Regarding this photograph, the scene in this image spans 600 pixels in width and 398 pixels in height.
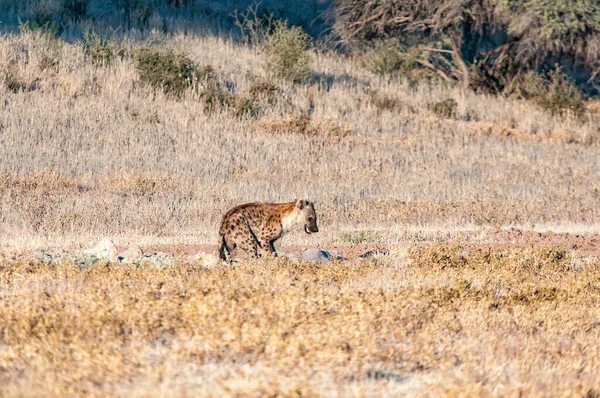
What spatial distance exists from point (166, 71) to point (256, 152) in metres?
4.61

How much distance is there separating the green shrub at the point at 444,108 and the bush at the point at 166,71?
6753 millimetres

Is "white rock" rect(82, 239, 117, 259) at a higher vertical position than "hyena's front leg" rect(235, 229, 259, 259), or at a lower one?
lower

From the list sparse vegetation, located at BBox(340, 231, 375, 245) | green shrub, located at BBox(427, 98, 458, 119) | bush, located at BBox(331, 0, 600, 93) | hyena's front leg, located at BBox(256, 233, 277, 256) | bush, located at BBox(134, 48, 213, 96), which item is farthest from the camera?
bush, located at BBox(331, 0, 600, 93)

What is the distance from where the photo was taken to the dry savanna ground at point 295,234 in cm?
618

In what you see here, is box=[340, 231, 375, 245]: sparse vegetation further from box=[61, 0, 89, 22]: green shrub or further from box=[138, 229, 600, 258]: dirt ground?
box=[61, 0, 89, 22]: green shrub

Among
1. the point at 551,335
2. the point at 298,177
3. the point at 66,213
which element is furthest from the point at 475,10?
the point at 551,335

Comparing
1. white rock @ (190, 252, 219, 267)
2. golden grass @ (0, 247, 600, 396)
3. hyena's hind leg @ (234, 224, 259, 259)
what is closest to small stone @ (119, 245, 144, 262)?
white rock @ (190, 252, 219, 267)

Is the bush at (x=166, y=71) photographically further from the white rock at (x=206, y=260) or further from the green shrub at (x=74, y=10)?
the white rock at (x=206, y=260)

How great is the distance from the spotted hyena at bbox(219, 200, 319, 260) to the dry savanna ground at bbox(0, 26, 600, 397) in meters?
0.91

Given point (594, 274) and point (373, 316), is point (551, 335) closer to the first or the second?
point (373, 316)

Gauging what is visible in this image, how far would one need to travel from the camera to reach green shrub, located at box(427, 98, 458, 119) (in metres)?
28.3

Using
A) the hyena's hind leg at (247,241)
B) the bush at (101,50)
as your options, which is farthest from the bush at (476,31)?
the hyena's hind leg at (247,241)

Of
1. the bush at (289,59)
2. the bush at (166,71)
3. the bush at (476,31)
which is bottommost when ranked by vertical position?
the bush at (166,71)

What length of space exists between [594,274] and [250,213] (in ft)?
12.9
